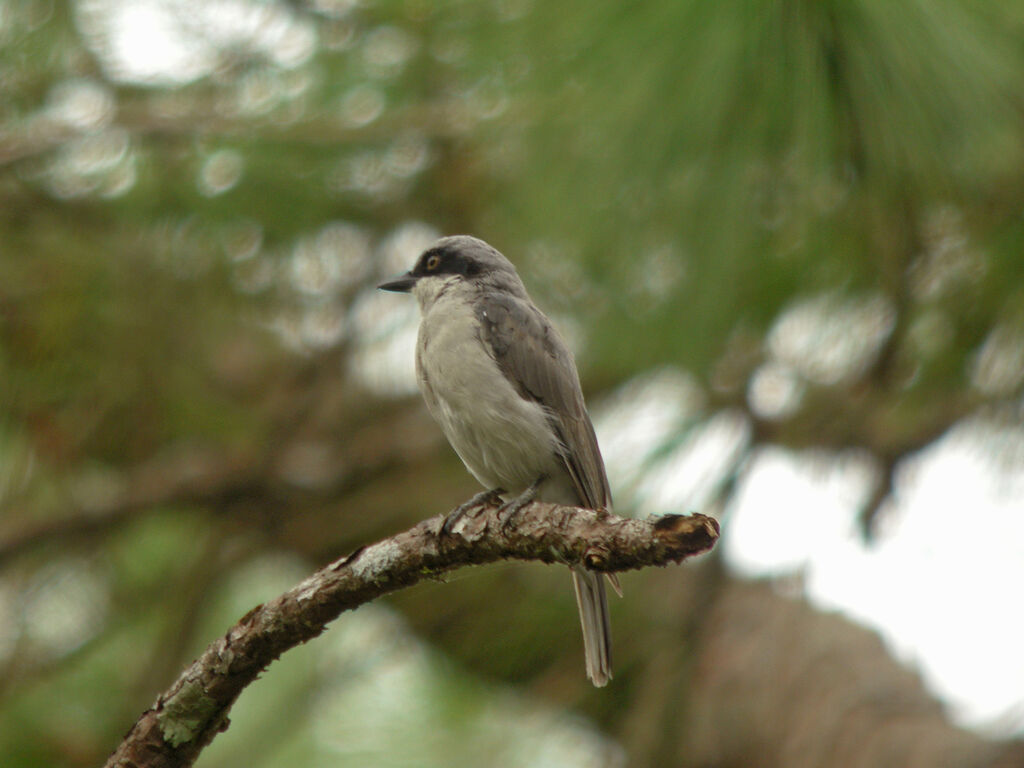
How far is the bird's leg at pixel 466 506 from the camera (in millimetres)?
2445

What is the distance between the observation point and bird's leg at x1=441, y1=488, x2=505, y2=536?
96.3 inches

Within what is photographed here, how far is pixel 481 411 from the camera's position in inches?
138

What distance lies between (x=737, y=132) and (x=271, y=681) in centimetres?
433

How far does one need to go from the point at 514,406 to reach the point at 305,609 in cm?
136

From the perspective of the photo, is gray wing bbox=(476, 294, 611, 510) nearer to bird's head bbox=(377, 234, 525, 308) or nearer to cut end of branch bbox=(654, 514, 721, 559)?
bird's head bbox=(377, 234, 525, 308)

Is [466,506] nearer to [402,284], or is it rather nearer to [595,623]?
[595,623]

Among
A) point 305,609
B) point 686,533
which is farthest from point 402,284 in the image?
point 686,533

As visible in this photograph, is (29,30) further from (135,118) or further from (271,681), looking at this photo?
(271,681)

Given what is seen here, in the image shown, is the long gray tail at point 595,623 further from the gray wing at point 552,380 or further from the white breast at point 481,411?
the white breast at point 481,411

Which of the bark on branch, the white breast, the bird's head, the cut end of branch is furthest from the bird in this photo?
the cut end of branch

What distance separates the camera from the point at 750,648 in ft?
15.3

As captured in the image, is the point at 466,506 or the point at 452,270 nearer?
the point at 466,506

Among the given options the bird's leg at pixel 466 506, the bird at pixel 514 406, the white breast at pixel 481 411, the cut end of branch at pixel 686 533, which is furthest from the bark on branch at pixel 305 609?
the white breast at pixel 481 411

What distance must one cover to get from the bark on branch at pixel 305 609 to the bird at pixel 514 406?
37.1 inches
